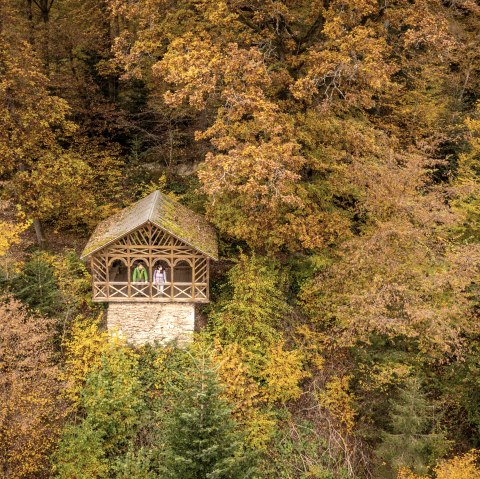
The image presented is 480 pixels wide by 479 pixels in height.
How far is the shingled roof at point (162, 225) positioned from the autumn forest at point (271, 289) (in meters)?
0.79

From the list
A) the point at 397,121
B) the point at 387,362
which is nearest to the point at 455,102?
the point at 397,121

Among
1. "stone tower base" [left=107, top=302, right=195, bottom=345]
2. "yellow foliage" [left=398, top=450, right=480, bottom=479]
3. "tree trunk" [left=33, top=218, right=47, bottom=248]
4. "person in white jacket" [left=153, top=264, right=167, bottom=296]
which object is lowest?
"yellow foliage" [left=398, top=450, right=480, bottom=479]

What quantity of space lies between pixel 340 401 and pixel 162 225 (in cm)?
777

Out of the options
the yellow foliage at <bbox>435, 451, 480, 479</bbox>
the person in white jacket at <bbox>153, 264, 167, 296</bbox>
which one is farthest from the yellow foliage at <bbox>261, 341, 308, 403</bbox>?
the yellow foliage at <bbox>435, 451, 480, 479</bbox>

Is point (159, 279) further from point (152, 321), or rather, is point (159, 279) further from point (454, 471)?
point (454, 471)

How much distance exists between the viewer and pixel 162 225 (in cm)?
1401

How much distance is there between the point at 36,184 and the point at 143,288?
18.4ft

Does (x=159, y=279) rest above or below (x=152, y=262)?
below

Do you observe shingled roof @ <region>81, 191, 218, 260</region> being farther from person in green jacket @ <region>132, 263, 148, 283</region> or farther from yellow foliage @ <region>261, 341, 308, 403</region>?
yellow foliage @ <region>261, 341, 308, 403</region>

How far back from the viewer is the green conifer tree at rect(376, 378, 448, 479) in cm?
1220

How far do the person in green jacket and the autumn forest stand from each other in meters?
1.93

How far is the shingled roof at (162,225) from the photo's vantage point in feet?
46.5

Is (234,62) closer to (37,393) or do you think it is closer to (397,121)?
(397,121)

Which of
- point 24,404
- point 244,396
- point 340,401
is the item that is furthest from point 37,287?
point 340,401
